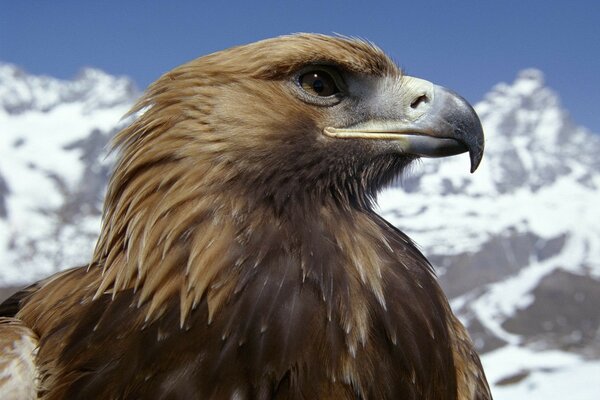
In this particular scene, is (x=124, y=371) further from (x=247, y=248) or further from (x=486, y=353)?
(x=486, y=353)

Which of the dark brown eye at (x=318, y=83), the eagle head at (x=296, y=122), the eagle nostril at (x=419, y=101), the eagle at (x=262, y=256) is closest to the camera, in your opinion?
the eagle at (x=262, y=256)

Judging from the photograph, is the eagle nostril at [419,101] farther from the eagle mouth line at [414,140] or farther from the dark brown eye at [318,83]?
the dark brown eye at [318,83]

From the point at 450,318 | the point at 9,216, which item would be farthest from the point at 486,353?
the point at 9,216

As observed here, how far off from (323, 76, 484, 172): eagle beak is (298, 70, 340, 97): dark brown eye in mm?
154

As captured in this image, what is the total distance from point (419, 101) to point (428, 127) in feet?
0.55

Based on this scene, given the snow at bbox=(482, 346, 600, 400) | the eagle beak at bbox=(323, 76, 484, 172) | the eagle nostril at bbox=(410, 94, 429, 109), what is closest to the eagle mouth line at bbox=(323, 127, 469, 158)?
the eagle beak at bbox=(323, 76, 484, 172)

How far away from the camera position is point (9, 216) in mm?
199750

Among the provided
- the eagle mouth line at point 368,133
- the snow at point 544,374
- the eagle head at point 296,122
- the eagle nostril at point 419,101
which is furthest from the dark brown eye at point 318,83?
the snow at point 544,374

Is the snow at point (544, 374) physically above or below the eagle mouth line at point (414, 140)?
above

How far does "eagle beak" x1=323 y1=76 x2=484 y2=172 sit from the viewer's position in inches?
103

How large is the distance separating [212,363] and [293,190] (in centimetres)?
72

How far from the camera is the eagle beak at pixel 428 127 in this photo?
263cm

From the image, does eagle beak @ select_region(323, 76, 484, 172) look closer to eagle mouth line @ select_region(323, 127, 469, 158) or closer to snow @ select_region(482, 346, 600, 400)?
eagle mouth line @ select_region(323, 127, 469, 158)

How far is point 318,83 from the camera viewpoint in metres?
2.65
